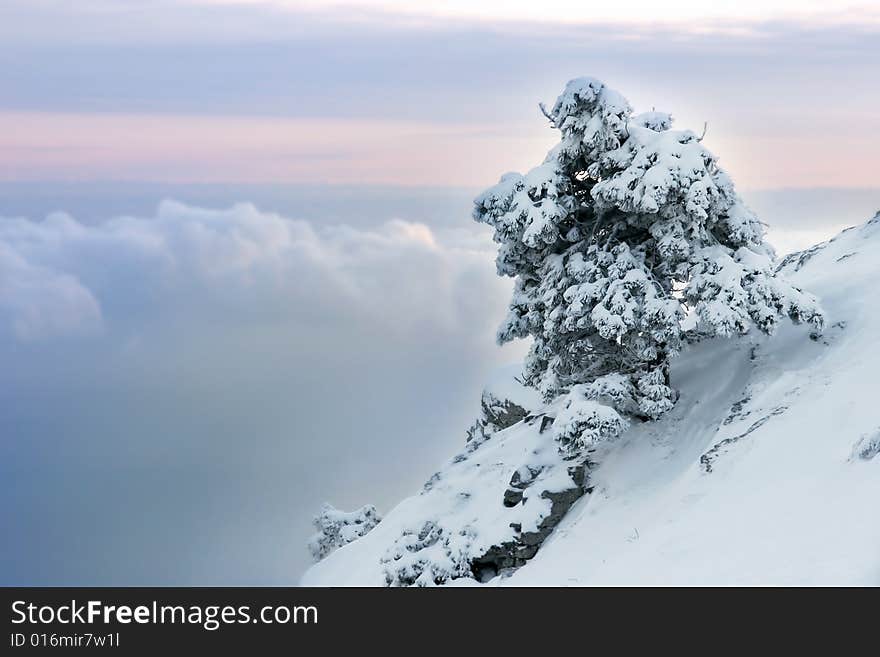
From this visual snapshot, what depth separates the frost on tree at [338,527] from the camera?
4209cm

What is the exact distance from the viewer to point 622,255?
88.7 ft

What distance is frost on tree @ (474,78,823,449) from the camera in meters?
26.1

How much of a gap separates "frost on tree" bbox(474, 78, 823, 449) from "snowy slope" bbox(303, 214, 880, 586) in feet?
3.86

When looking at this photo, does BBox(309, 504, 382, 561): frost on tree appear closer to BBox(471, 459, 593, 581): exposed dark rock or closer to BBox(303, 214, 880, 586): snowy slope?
BBox(303, 214, 880, 586): snowy slope

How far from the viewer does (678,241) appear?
2680 centimetres

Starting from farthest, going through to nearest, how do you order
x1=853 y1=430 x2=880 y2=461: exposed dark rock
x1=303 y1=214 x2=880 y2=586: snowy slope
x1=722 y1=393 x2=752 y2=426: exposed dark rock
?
x1=722 y1=393 x2=752 y2=426: exposed dark rock
x1=853 y1=430 x2=880 y2=461: exposed dark rock
x1=303 y1=214 x2=880 y2=586: snowy slope

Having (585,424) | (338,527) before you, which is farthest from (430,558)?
(338,527)

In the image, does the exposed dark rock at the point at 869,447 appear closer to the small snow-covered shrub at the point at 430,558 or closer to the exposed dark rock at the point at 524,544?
the exposed dark rock at the point at 524,544

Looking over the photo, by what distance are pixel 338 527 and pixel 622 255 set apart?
20.7 m

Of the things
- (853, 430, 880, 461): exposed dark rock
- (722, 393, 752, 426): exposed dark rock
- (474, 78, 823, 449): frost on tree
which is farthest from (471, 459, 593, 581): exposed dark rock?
(853, 430, 880, 461): exposed dark rock

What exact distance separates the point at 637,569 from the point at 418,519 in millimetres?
11468
